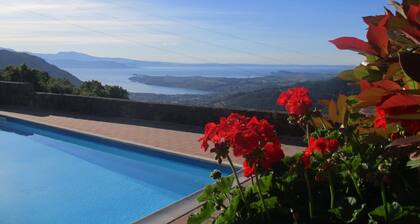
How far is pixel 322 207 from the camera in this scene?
169 cm

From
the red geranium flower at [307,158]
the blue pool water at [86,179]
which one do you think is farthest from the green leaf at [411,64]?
the blue pool water at [86,179]

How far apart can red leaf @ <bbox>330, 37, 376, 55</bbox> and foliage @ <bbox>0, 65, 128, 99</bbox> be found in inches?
473

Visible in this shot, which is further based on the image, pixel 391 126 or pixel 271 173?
pixel 271 173

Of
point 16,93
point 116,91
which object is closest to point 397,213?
point 16,93

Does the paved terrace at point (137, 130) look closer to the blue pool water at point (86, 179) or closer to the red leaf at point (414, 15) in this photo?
the blue pool water at point (86, 179)

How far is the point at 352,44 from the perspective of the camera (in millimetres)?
1317

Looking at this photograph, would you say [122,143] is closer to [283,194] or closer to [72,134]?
[72,134]

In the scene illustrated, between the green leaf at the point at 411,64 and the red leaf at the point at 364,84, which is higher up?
the green leaf at the point at 411,64

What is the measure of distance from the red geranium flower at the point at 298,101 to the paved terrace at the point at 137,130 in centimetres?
413

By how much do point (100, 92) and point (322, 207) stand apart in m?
12.0

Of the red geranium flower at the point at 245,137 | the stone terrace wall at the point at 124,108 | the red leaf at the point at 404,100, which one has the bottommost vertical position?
the stone terrace wall at the point at 124,108

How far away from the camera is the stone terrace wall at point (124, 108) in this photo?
754 centimetres

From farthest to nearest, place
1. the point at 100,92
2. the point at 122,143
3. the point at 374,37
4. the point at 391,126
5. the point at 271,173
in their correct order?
1. the point at 100,92
2. the point at 122,143
3. the point at 271,173
4. the point at 391,126
5. the point at 374,37

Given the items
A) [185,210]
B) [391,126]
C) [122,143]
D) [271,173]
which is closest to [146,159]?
[122,143]
